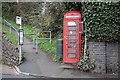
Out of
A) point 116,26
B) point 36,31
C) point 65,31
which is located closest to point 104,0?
point 116,26

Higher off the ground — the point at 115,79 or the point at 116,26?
the point at 116,26

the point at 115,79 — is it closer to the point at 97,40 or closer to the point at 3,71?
the point at 97,40

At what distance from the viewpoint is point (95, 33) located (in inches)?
541

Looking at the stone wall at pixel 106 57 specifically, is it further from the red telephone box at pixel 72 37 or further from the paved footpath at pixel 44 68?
the red telephone box at pixel 72 37

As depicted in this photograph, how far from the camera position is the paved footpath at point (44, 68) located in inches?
520

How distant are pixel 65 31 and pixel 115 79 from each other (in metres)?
3.73

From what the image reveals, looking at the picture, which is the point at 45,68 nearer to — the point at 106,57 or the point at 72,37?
the point at 72,37

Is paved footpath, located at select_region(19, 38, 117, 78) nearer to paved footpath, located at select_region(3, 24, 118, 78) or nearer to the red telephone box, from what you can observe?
paved footpath, located at select_region(3, 24, 118, 78)

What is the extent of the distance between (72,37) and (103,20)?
6.58 feet

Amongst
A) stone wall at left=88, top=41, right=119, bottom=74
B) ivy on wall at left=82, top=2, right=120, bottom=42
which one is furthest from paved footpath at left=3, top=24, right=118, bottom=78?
ivy on wall at left=82, top=2, right=120, bottom=42

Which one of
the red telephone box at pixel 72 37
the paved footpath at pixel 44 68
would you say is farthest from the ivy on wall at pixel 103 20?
the paved footpath at pixel 44 68

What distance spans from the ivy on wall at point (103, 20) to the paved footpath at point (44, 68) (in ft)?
5.60

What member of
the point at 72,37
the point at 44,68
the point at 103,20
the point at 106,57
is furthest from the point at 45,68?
the point at 103,20

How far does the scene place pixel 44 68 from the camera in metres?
14.5
